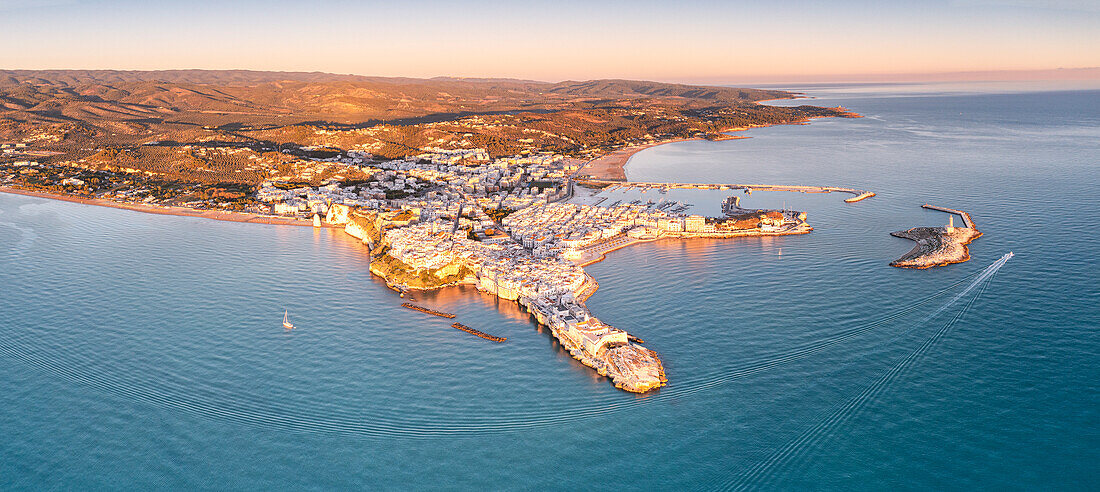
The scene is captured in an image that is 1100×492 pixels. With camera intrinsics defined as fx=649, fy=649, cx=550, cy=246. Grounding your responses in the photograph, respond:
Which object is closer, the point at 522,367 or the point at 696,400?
the point at 696,400

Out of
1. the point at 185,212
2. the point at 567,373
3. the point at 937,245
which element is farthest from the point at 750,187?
the point at 185,212

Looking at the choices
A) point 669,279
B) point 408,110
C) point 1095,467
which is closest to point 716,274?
point 669,279

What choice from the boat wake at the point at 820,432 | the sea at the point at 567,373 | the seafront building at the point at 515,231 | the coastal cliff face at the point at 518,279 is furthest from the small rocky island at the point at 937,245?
the coastal cliff face at the point at 518,279

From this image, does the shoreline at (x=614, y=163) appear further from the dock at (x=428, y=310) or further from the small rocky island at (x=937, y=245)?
the dock at (x=428, y=310)

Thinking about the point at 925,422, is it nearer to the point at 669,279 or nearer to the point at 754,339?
the point at 754,339

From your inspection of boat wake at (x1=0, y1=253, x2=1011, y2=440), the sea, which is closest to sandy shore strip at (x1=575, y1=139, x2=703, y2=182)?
the sea

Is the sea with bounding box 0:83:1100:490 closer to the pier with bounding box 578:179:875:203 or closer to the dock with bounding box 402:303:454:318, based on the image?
the dock with bounding box 402:303:454:318

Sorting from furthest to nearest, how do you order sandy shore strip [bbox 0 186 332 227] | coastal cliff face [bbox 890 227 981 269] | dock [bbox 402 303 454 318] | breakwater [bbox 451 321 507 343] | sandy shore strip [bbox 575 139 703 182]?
sandy shore strip [bbox 575 139 703 182]
sandy shore strip [bbox 0 186 332 227]
coastal cliff face [bbox 890 227 981 269]
dock [bbox 402 303 454 318]
breakwater [bbox 451 321 507 343]
